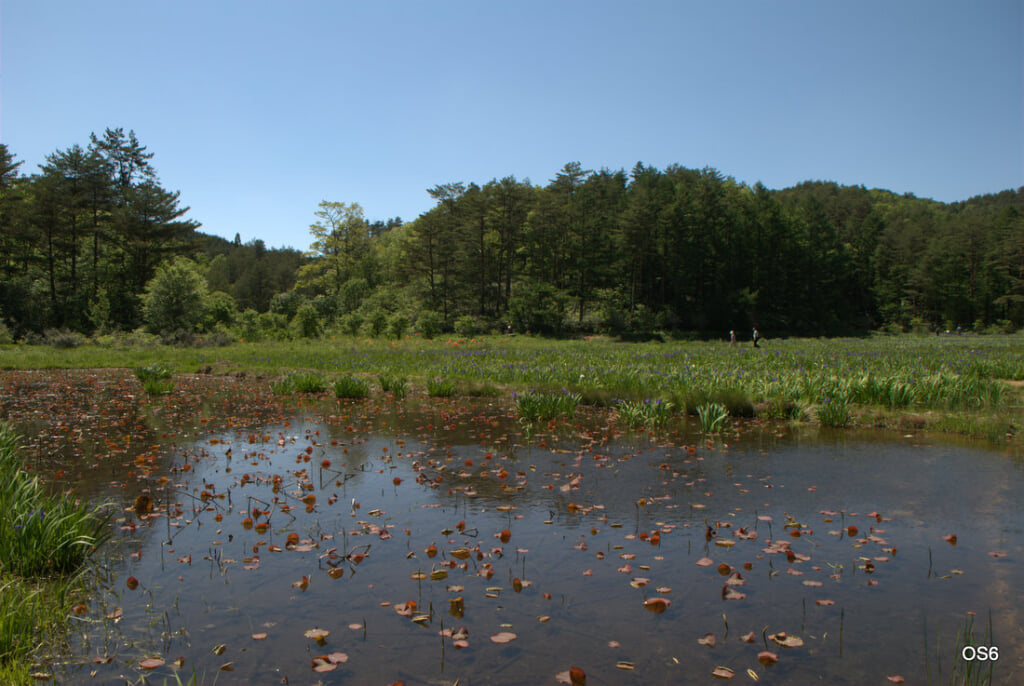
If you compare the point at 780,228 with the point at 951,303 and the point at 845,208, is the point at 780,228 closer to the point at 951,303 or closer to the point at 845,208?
the point at 951,303

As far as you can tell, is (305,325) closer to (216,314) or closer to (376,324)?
(376,324)

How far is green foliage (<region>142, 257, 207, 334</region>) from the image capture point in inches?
1385

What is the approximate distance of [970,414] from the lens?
1006cm

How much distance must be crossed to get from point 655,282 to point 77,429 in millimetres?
53984

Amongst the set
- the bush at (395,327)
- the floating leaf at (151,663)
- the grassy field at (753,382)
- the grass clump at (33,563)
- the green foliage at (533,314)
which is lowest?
the floating leaf at (151,663)

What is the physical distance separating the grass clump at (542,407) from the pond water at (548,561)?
5.68ft

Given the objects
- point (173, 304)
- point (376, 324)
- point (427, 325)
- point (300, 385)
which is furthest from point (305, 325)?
point (300, 385)

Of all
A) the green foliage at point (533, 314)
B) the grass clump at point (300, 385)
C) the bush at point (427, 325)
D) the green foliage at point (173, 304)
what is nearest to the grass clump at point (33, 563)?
the grass clump at point (300, 385)

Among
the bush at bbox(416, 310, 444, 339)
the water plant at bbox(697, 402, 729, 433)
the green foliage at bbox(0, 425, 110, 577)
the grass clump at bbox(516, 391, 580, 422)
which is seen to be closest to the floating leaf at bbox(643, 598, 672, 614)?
the green foliage at bbox(0, 425, 110, 577)

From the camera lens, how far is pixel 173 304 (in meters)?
35.6

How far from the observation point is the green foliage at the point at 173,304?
35188 mm

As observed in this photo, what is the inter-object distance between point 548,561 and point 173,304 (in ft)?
123

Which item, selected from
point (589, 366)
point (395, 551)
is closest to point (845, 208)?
point (589, 366)

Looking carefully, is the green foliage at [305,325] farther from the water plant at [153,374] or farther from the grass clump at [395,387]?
the grass clump at [395,387]
